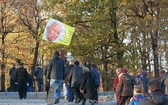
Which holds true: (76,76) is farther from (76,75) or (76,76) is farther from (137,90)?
(137,90)

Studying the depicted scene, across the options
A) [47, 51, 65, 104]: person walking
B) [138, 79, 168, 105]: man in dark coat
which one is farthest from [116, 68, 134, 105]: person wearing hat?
[138, 79, 168, 105]: man in dark coat

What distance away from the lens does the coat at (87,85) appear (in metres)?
15.5

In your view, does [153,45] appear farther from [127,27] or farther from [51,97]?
[51,97]

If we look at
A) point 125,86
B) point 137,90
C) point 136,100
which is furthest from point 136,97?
point 125,86

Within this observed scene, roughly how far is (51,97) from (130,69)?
72.4 feet

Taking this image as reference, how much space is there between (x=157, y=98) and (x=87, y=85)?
9658 mm

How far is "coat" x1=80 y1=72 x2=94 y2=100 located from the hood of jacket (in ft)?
30.8

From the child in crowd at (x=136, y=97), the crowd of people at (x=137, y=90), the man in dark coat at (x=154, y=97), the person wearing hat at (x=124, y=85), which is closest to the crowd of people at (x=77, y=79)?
the crowd of people at (x=137, y=90)

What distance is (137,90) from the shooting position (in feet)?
32.8

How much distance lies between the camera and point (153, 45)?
36.4 metres

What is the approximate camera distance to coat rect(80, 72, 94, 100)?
15.5 m

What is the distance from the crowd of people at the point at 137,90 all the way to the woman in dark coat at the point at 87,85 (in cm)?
92

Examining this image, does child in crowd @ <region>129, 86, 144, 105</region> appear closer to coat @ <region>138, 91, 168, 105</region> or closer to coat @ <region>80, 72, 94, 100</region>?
coat @ <region>138, 91, 168, 105</region>

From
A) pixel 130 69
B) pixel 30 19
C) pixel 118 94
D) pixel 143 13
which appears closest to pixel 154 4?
pixel 143 13
